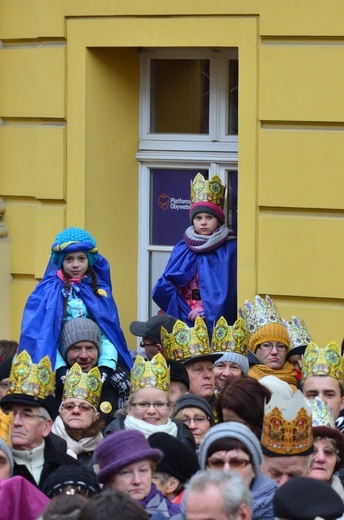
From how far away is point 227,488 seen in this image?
537 cm

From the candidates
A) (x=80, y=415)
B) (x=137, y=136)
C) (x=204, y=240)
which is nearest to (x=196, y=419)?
(x=80, y=415)

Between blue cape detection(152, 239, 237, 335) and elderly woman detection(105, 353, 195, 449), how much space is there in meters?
2.43

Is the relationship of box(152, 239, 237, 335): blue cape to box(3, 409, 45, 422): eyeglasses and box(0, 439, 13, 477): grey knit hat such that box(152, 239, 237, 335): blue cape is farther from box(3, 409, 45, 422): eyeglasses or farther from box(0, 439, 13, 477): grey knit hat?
box(0, 439, 13, 477): grey knit hat

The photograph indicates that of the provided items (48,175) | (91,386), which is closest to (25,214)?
(48,175)

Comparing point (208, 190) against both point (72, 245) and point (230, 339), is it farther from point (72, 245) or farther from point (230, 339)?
point (230, 339)

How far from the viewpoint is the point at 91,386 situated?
28.1ft

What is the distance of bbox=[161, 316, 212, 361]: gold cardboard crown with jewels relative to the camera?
9.30 m

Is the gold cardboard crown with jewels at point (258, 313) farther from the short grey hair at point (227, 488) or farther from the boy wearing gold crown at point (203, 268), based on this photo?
the short grey hair at point (227, 488)

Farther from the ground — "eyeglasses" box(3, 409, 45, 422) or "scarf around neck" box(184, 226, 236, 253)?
"scarf around neck" box(184, 226, 236, 253)

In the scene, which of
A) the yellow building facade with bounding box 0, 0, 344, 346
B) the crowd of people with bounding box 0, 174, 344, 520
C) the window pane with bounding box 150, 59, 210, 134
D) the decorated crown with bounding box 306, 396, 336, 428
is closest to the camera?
the crowd of people with bounding box 0, 174, 344, 520

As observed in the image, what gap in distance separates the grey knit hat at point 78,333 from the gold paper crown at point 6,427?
2.13 meters

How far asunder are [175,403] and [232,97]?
374 centimetres

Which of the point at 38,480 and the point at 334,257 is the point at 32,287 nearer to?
the point at 334,257

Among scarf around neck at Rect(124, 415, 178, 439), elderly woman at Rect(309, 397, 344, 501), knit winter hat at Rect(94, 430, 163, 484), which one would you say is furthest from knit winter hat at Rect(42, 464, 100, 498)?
scarf around neck at Rect(124, 415, 178, 439)
